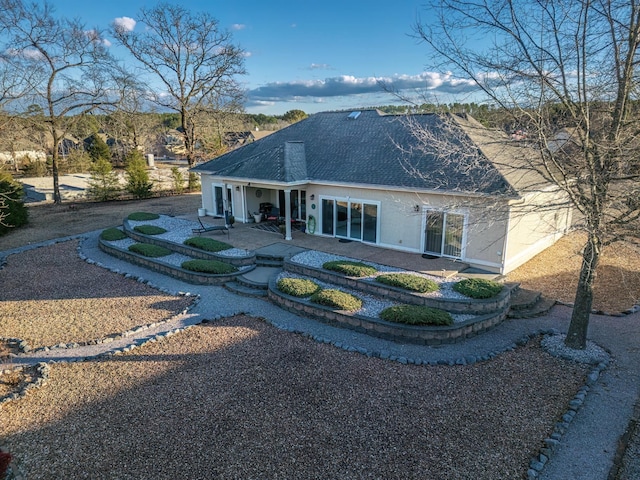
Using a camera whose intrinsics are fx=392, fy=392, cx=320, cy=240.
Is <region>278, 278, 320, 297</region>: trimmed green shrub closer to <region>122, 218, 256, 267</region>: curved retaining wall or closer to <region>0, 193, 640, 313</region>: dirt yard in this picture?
<region>122, 218, 256, 267</region>: curved retaining wall

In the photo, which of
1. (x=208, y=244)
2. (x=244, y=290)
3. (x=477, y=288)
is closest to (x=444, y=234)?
(x=477, y=288)

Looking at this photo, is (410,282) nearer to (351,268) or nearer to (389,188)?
(351,268)

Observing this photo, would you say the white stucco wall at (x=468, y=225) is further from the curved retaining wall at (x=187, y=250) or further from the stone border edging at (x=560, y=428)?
the stone border edging at (x=560, y=428)

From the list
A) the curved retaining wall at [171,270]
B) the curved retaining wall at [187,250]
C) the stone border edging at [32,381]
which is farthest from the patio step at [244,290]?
the stone border edging at [32,381]

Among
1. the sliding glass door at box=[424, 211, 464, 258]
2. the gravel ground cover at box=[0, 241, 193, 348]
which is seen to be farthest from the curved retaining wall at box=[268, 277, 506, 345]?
the gravel ground cover at box=[0, 241, 193, 348]

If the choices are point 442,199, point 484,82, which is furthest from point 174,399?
point 442,199
